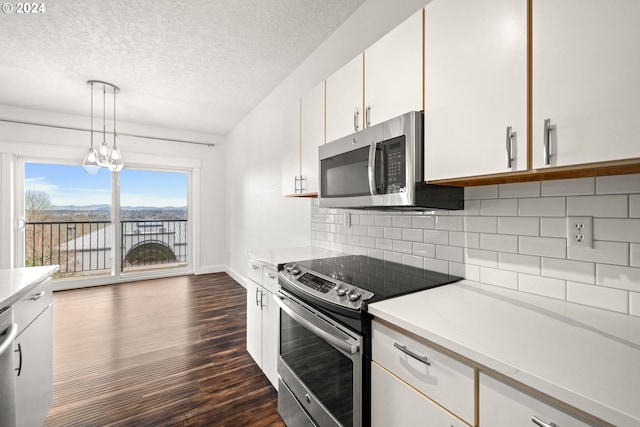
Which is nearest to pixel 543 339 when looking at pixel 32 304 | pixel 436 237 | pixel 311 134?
pixel 436 237

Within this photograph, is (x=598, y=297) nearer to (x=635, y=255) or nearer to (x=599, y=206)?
(x=635, y=255)

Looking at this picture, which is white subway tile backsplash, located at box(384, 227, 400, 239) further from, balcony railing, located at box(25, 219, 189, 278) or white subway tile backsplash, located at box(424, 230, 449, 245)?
balcony railing, located at box(25, 219, 189, 278)

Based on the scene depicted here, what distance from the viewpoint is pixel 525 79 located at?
86 centimetres

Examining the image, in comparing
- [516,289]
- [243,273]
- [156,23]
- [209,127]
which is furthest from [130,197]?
[516,289]

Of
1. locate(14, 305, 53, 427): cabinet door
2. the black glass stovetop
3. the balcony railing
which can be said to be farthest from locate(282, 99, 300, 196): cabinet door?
the balcony railing

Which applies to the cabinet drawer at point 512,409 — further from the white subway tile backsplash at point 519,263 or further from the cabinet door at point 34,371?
the cabinet door at point 34,371

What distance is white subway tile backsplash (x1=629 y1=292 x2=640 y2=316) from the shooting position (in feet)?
2.92

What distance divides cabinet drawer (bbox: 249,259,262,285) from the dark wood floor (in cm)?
74

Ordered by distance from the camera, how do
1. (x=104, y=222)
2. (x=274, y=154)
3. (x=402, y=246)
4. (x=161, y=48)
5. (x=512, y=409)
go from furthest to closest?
(x=104, y=222) → (x=274, y=154) → (x=161, y=48) → (x=402, y=246) → (x=512, y=409)

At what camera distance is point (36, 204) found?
419 centimetres

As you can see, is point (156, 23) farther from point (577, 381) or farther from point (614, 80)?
point (577, 381)

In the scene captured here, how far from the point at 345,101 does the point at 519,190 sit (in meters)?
1.02

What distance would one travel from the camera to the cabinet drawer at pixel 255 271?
2040mm

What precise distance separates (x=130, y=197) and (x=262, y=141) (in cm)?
291
